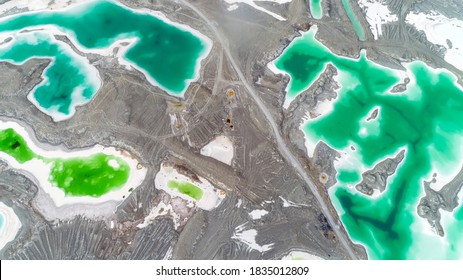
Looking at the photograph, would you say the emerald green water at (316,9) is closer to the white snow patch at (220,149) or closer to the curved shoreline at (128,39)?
the curved shoreline at (128,39)

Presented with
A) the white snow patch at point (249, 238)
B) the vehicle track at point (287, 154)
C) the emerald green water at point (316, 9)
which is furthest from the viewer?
the emerald green water at point (316, 9)

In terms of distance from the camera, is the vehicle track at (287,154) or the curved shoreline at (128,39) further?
the curved shoreline at (128,39)

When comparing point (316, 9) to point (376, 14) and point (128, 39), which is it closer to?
point (376, 14)

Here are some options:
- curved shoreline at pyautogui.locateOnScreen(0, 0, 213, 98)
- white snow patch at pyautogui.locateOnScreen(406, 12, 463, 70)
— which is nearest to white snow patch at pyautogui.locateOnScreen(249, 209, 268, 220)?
curved shoreline at pyautogui.locateOnScreen(0, 0, 213, 98)

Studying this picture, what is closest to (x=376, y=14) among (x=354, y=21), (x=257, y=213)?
(x=354, y=21)

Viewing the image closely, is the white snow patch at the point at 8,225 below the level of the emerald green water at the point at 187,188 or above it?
below

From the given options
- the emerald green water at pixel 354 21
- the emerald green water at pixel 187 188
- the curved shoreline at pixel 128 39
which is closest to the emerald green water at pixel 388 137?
the emerald green water at pixel 354 21

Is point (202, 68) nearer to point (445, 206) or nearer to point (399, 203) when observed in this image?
point (399, 203)
